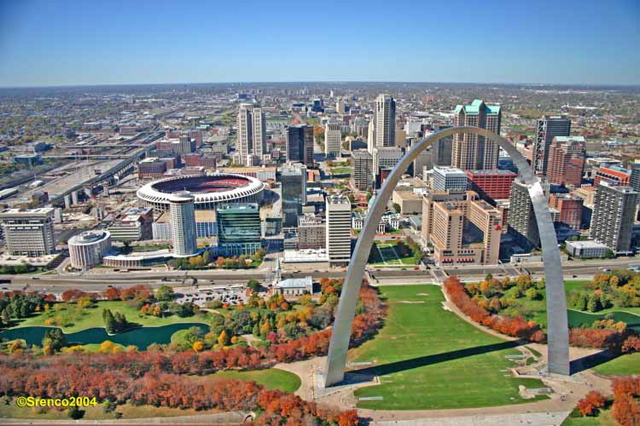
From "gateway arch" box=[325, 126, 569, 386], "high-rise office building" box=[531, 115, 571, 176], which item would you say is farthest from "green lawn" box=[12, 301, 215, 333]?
"high-rise office building" box=[531, 115, 571, 176]

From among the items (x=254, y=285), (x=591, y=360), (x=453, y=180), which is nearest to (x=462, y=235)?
(x=453, y=180)

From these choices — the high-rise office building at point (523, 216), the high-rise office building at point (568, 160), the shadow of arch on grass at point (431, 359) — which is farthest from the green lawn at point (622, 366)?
the high-rise office building at point (568, 160)

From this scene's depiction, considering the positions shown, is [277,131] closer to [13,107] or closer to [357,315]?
[13,107]

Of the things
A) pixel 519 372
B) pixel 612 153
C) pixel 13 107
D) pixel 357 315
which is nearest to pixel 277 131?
pixel 13 107

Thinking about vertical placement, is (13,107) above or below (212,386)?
above

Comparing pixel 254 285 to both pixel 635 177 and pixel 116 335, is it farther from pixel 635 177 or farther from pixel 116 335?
pixel 635 177

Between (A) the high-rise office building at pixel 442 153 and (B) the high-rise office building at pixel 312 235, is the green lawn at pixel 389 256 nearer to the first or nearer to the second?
(B) the high-rise office building at pixel 312 235
